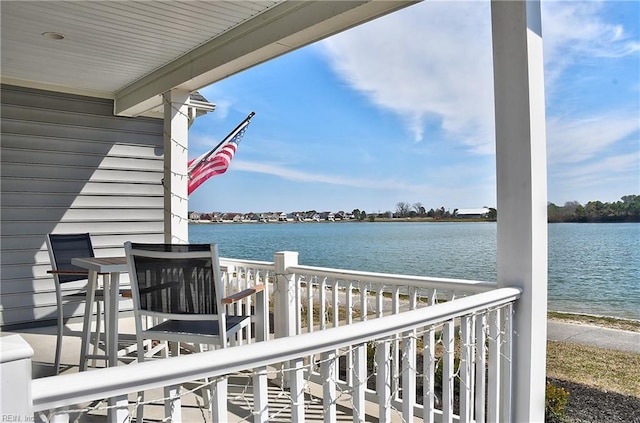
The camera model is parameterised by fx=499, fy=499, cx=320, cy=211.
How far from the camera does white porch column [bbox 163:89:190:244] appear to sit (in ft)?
15.6

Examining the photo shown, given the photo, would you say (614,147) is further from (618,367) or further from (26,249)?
(26,249)

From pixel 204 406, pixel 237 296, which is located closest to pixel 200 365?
pixel 237 296

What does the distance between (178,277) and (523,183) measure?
1765mm

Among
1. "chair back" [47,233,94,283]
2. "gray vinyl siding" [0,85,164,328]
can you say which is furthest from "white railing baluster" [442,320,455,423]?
"gray vinyl siding" [0,85,164,328]

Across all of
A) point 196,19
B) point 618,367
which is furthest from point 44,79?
point 618,367

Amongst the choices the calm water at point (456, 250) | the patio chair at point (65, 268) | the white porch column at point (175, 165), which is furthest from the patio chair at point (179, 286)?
the calm water at point (456, 250)

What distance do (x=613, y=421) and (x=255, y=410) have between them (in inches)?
271

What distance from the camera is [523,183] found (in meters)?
2.35

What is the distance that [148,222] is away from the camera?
626 centimetres

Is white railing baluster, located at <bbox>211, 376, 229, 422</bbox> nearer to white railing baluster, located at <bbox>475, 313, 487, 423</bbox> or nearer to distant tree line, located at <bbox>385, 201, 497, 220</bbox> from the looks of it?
white railing baluster, located at <bbox>475, 313, 487, 423</bbox>

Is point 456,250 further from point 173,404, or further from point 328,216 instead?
point 173,404

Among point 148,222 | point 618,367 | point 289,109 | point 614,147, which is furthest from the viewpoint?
point 289,109

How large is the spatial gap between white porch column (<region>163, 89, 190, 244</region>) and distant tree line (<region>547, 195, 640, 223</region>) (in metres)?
20.4

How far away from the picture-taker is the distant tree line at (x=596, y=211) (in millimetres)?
21833
